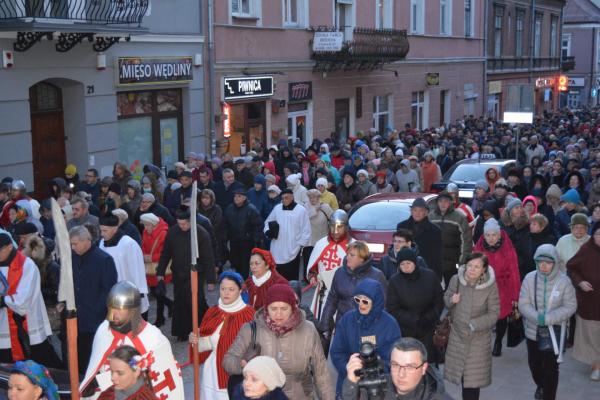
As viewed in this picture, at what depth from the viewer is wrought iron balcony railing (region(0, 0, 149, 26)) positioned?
559 inches

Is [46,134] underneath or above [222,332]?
above

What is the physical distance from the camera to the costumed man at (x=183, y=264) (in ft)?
32.1

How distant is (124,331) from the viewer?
231 inches

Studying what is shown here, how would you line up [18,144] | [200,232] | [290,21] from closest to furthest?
[200,232], [18,144], [290,21]

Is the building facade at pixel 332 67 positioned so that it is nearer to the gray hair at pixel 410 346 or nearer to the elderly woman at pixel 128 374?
the elderly woman at pixel 128 374

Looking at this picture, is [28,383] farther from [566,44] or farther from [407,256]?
[566,44]

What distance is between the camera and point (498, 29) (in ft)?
137

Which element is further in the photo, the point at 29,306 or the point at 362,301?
the point at 29,306

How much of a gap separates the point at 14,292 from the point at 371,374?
154 inches

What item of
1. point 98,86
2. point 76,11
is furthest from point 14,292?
point 98,86

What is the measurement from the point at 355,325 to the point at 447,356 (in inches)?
75.0

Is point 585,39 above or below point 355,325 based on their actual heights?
above

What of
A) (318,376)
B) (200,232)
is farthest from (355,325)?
(200,232)

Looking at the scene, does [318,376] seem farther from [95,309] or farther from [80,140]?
[80,140]
